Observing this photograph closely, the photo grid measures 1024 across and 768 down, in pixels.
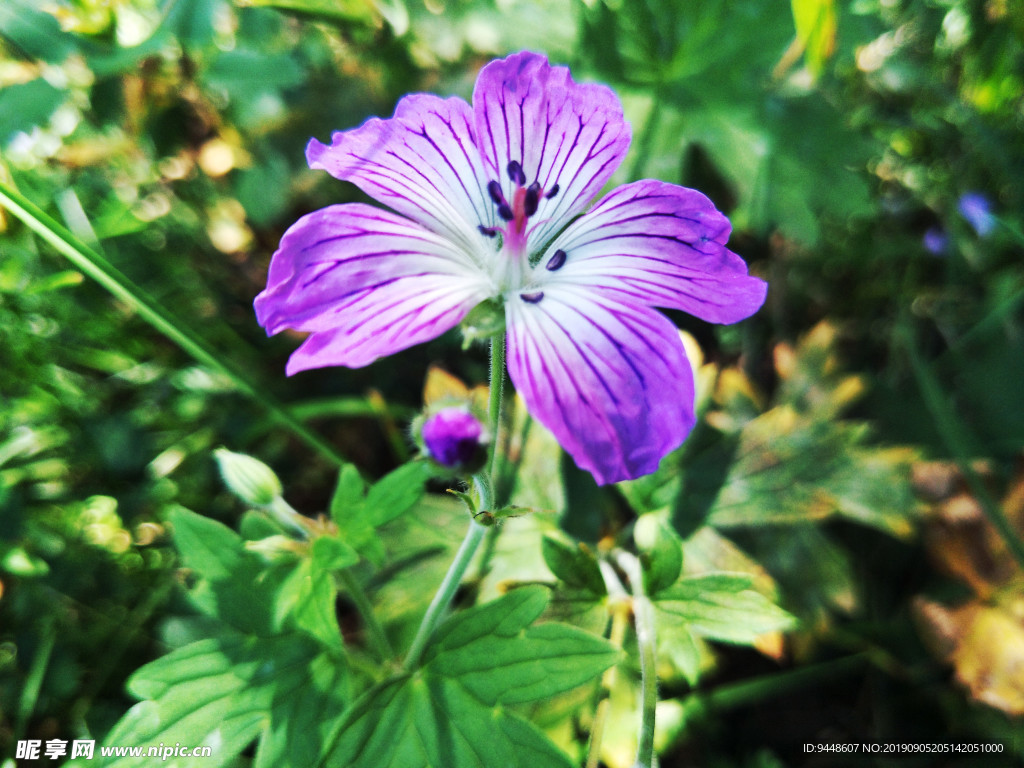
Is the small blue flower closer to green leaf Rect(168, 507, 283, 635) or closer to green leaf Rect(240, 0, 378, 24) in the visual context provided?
green leaf Rect(240, 0, 378, 24)

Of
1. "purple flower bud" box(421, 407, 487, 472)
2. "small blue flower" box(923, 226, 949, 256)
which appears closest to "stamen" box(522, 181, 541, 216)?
"purple flower bud" box(421, 407, 487, 472)

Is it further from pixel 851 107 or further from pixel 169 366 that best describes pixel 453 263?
pixel 851 107

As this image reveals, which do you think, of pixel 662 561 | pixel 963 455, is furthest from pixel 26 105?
pixel 963 455

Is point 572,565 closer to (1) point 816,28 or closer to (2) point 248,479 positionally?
(2) point 248,479

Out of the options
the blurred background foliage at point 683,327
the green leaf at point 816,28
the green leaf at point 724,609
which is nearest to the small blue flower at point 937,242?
the blurred background foliage at point 683,327

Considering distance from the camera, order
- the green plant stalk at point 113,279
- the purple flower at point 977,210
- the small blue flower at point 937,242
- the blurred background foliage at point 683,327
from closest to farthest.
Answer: the green plant stalk at point 113,279
the blurred background foliage at point 683,327
the purple flower at point 977,210
the small blue flower at point 937,242

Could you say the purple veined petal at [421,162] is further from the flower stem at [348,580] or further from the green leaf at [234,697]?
the green leaf at [234,697]

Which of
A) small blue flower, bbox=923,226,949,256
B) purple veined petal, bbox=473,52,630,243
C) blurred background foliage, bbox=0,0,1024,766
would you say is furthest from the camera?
small blue flower, bbox=923,226,949,256
